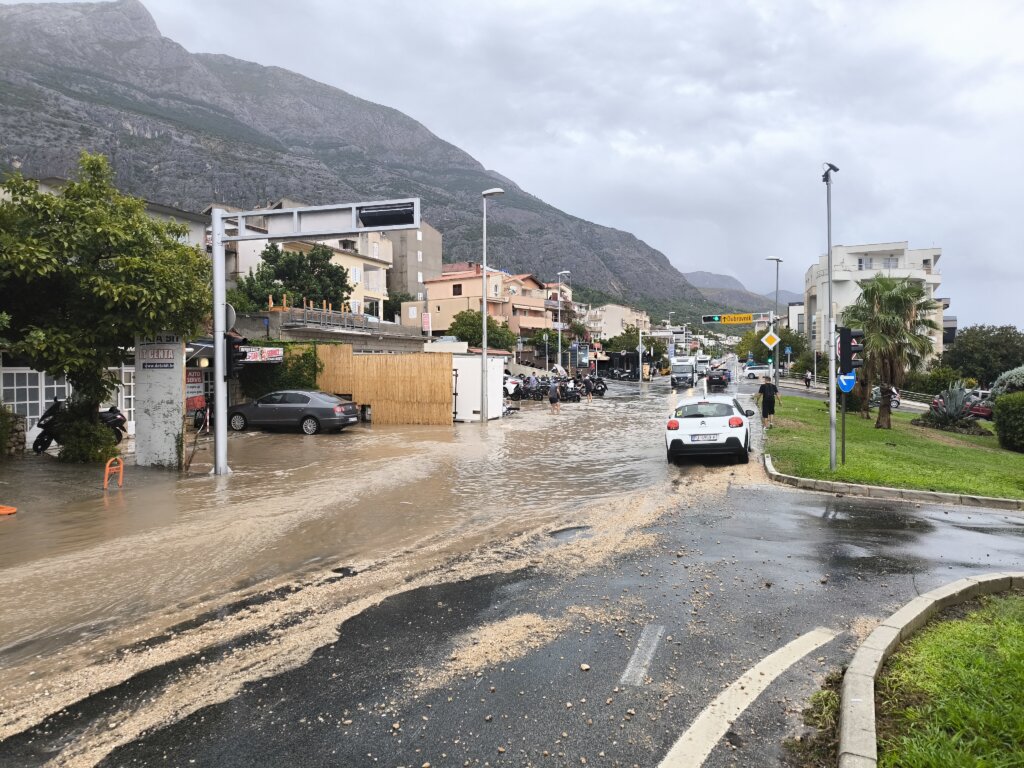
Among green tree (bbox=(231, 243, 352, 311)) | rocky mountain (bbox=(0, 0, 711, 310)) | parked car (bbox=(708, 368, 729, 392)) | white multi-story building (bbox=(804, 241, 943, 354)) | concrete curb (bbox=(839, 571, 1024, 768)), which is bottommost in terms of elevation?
concrete curb (bbox=(839, 571, 1024, 768))

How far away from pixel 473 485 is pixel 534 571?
5373mm

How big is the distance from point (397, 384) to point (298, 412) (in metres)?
4.83

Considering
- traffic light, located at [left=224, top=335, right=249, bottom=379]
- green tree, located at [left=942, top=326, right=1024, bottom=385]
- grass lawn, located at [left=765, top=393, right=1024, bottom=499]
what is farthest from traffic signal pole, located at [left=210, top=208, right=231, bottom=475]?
green tree, located at [left=942, top=326, right=1024, bottom=385]

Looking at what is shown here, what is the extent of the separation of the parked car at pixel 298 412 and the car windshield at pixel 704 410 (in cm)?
1151


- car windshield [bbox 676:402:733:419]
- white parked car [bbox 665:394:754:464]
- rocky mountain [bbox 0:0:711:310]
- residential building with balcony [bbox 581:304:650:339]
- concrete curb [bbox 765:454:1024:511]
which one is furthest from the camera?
residential building with balcony [bbox 581:304:650:339]

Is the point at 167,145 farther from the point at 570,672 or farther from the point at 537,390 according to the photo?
the point at 570,672

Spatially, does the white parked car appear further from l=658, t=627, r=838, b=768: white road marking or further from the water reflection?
l=658, t=627, r=838, b=768: white road marking

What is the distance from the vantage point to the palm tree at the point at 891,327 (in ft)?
77.1

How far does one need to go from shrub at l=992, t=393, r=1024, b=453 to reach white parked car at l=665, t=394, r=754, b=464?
12.7 meters

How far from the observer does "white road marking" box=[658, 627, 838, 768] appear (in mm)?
3395

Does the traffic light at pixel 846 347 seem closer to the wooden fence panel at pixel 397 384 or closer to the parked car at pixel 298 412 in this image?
the parked car at pixel 298 412

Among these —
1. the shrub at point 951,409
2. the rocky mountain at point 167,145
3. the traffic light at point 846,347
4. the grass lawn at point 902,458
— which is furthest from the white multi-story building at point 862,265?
the rocky mountain at point 167,145

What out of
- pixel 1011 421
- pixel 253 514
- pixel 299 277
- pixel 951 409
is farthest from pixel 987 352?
pixel 253 514

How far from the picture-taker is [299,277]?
167ft
